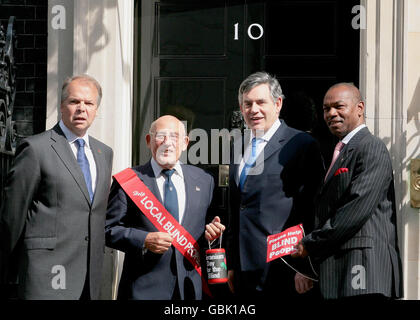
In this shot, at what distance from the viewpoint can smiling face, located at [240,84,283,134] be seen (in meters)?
4.80

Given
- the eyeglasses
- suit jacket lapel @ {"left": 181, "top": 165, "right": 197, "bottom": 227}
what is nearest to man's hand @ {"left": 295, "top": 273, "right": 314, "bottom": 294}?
suit jacket lapel @ {"left": 181, "top": 165, "right": 197, "bottom": 227}

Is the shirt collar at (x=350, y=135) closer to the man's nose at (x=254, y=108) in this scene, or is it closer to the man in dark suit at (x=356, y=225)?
the man in dark suit at (x=356, y=225)

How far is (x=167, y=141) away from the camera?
4801 mm

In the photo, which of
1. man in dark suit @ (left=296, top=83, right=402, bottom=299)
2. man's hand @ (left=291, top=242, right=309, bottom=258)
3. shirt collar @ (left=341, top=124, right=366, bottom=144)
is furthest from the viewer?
shirt collar @ (left=341, top=124, right=366, bottom=144)

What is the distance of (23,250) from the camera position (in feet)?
15.3

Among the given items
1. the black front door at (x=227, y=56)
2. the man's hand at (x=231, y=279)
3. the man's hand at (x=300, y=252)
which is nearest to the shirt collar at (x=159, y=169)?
the man's hand at (x=231, y=279)

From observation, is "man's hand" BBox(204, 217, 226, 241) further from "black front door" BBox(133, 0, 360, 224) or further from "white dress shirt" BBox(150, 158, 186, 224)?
"black front door" BBox(133, 0, 360, 224)

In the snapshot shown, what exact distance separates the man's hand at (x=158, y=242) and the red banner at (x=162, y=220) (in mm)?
75

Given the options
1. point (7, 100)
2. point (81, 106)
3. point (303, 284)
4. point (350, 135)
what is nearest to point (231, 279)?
point (303, 284)

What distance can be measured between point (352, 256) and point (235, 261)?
3.04ft

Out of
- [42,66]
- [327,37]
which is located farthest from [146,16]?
[327,37]

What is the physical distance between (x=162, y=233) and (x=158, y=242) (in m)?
0.07

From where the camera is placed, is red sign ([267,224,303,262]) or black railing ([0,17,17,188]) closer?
red sign ([267,224,303,262])

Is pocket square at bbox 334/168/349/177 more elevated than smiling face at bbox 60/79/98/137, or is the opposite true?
smiling face at bbox 60/79/98/137
